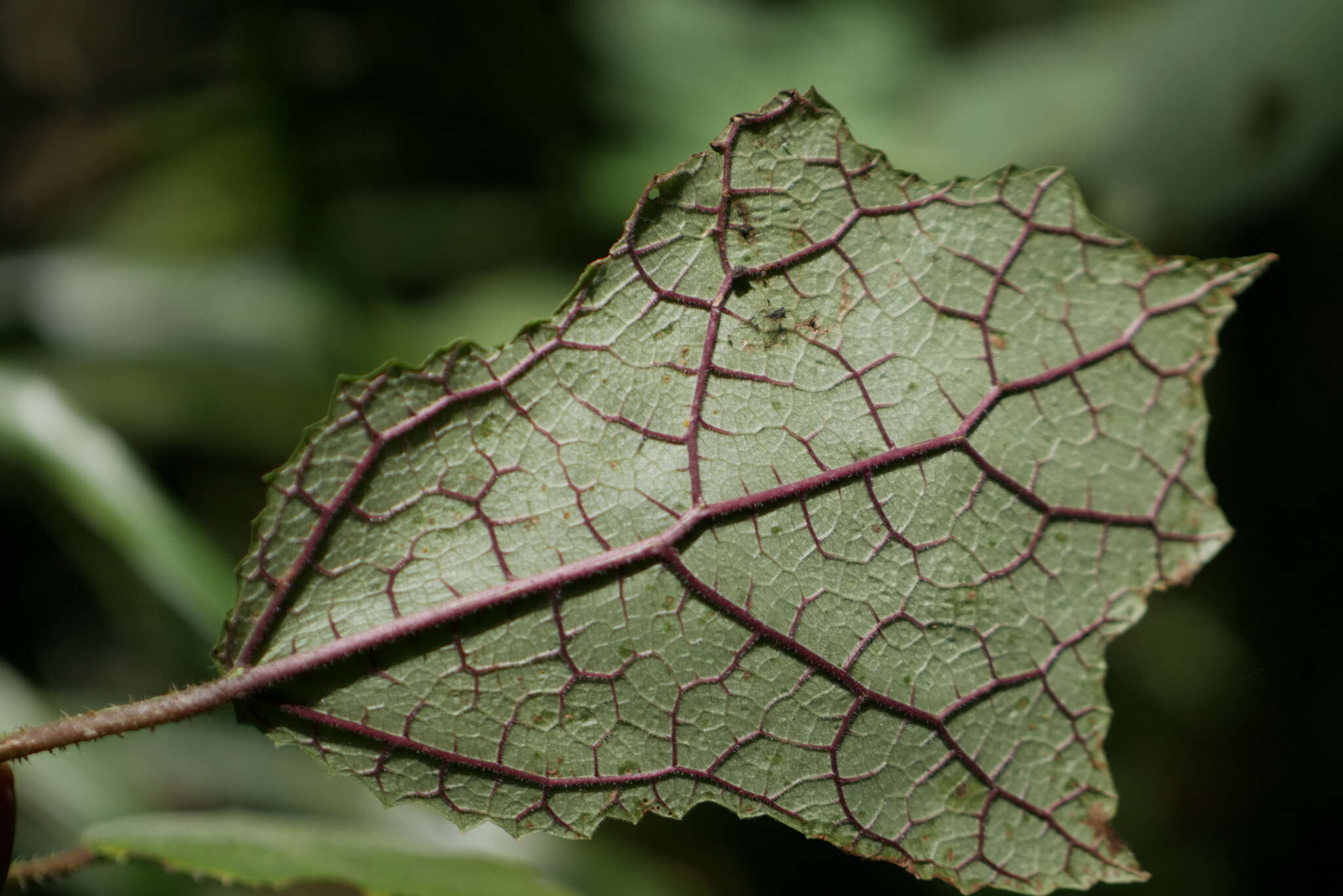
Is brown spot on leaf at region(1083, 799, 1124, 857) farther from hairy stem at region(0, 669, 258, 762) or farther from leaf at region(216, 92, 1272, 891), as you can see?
hairy stem at region(0, 669, 258, 762)

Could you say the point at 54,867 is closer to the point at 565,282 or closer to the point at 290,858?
the point at 290,858

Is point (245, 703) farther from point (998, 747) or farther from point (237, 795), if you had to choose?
Answer: point (237, 795)

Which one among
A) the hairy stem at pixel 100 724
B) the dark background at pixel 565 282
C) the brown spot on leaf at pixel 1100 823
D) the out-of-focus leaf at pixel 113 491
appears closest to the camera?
the hairy stem at pixel 100 724

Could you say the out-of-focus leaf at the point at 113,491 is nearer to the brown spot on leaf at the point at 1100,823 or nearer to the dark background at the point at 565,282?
the dark background at the point at 565,282

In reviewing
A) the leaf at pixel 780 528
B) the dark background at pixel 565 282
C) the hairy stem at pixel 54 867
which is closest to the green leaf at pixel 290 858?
the hairy stem at pixel 54 867

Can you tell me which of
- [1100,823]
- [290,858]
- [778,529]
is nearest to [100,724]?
[290,858]

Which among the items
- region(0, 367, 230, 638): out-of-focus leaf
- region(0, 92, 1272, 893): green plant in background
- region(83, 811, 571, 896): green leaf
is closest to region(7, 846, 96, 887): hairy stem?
region(83, 811, 571, 896): green leaf

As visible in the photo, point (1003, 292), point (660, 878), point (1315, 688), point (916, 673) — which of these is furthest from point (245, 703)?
point (1315, 688)
